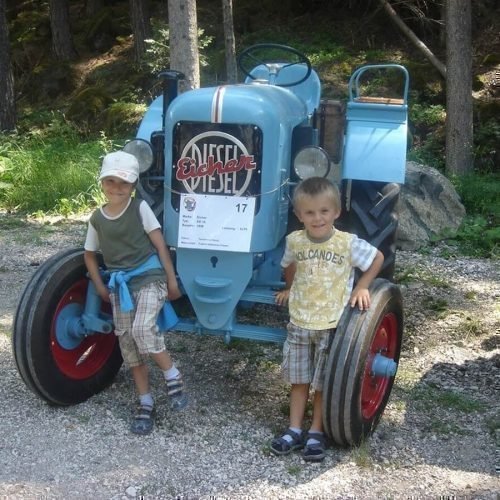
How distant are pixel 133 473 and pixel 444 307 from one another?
9.24 feet

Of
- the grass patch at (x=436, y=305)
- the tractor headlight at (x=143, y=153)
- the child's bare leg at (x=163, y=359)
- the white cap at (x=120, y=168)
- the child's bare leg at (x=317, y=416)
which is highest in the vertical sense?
the white cap at (x=120, y=168)

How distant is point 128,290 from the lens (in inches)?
146

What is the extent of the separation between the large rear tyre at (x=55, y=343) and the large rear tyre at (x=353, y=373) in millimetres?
1375

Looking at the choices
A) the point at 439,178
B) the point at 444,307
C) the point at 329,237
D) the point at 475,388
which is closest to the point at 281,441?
the point at 329,237

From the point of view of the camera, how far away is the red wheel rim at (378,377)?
361 centimetres

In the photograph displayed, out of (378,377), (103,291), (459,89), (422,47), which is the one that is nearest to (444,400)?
(378,377)

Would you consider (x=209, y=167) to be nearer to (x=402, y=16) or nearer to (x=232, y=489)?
(x=232, y=489)

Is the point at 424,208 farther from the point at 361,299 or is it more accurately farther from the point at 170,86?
the point at 361,299

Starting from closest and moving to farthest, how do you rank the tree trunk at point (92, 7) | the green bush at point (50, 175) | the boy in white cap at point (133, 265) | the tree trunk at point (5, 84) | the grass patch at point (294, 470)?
the grass patch at point (294, 470) < the boy in white cap at point (133, 265) < the green bush at point (50, 175) < the tree trunk at point (5, 84) < the tree trunk at point (92, 7)

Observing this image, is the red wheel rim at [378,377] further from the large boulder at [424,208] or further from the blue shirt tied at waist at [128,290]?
the large boulder at [424,208]

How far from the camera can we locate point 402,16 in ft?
41.4

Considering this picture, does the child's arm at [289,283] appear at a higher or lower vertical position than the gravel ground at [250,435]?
higher

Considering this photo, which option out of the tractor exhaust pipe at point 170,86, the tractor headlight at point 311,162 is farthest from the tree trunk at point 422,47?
the tractor headlight at point 311,162

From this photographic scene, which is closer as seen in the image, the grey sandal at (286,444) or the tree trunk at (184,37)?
the grey sandal at (286,444)
